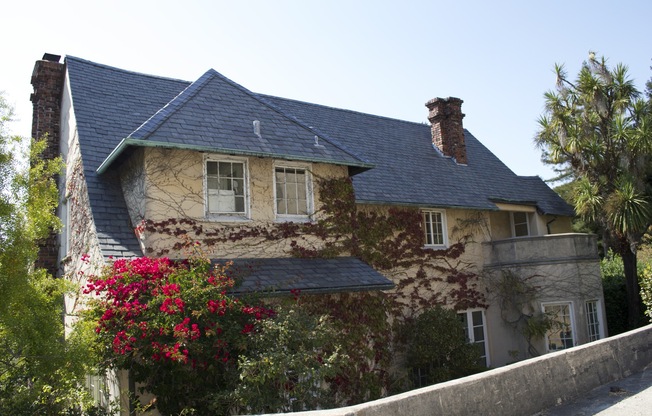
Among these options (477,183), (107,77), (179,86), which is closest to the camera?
(107,77)

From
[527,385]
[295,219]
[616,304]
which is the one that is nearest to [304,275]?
[295,219]

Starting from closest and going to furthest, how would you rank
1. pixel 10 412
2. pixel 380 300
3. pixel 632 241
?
pixel 10 412
pixel 380 300
pixel 632 241

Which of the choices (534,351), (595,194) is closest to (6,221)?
(534,351)

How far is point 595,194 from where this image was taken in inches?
723

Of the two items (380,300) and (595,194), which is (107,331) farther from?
(595,194)

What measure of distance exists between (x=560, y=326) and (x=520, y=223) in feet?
15.8

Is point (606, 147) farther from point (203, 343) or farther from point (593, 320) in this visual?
point (203, 343)

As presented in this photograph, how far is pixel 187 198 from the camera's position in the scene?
11164 mm

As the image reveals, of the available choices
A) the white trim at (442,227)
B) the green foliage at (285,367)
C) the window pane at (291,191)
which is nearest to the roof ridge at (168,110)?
the window pane at (291,191)

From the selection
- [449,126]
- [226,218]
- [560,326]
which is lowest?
[560,326]

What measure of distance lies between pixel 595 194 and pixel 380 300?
942 cm

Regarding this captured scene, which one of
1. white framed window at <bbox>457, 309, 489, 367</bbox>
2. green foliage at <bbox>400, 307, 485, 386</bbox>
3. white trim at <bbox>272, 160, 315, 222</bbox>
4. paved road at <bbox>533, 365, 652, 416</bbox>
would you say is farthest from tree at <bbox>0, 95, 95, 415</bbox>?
white framed window at <bbox>457, 309, 489, 367</bbox>

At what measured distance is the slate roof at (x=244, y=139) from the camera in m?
11.4

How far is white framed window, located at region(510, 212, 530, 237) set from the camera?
2038cm
